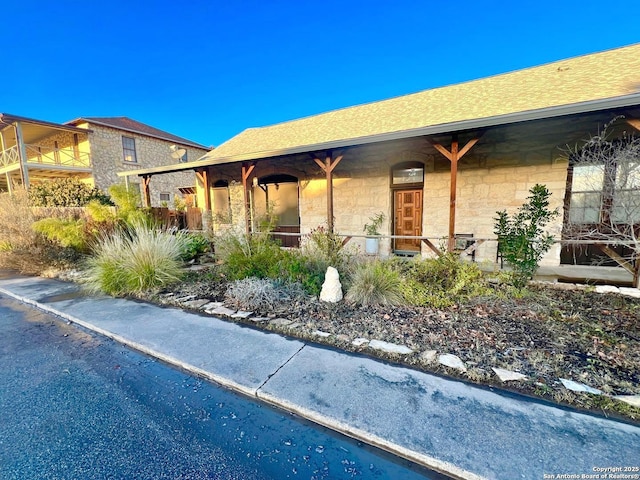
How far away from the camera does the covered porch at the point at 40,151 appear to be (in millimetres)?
13817

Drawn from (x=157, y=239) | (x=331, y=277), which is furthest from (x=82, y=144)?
(x=331, y=277)

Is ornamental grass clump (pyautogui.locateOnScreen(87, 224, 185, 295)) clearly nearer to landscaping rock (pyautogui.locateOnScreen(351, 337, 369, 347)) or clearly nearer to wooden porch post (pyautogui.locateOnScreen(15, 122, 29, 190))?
landscaping rock (pyautogui.locateOnScreen(351, 337, 369, 347))

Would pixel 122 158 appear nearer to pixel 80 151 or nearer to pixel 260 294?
pixel 80 151

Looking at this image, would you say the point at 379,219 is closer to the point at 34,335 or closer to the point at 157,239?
the point at 157,239

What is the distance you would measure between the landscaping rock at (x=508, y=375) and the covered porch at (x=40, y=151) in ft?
64.6

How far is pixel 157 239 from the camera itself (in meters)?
5.54

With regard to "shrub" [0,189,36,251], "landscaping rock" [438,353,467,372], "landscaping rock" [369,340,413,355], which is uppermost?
"shrub" [0,189,36,251]

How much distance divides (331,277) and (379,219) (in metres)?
3.86

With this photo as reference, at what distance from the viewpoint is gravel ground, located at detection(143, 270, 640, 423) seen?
7.35 ft

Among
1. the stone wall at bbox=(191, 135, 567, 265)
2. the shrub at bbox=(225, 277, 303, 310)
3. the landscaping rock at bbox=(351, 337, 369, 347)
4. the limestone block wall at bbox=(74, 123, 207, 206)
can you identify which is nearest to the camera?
the landscaping rock at bbox=(351, 337, 369, 347)

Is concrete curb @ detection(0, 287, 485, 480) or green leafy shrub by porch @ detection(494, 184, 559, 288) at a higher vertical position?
green leafy shrub by porch @ detection(494, 184, 559, 288)

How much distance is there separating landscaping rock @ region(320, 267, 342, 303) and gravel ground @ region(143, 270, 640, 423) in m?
0.17

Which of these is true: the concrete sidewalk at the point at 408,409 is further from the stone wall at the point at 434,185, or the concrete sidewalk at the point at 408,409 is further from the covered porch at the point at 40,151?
the covered porch at the point at 40,151

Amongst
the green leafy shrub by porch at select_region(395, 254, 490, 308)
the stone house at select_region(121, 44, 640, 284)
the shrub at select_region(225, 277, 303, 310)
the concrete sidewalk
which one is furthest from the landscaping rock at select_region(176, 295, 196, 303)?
the green leafy shrub by porch at select_region(395, 254, 490, 308)
